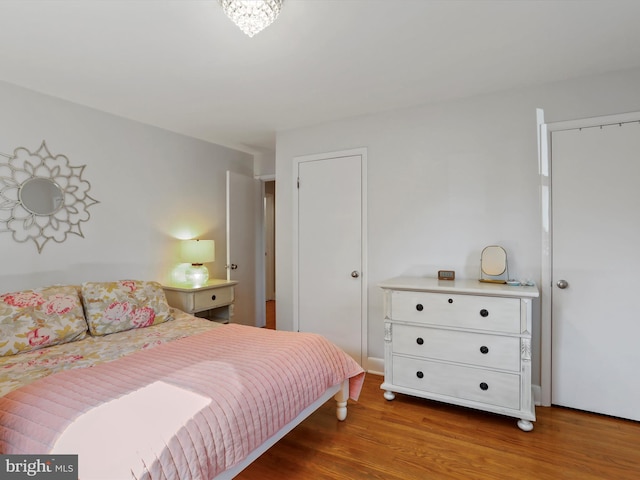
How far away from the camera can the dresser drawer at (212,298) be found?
3238mm

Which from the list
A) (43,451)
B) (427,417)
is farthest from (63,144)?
(427,417)

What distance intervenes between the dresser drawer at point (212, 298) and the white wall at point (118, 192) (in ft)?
1.76

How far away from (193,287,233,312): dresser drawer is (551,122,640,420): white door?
292 cm

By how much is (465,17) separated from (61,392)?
260 centimetres

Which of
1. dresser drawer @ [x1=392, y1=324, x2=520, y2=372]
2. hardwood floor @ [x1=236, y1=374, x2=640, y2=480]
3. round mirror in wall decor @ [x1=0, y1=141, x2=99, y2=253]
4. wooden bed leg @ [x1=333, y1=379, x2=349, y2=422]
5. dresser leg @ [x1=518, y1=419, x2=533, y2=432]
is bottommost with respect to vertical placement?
hardwood floor @ [x1=236, y1=374, x2=640, y2=480]

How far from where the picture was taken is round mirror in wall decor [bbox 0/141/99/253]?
245 cm

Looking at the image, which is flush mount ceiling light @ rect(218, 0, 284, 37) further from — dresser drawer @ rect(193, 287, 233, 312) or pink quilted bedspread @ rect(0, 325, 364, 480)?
dresser drawer @ rect(193, 287, 233, 312)

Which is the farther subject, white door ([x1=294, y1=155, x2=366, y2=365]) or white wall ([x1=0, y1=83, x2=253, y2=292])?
white door ([x1=294, y1=155, x2=366, y2=365])

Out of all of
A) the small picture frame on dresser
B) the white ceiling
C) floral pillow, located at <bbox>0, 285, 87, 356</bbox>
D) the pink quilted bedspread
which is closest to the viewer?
the pink quilted bedspread

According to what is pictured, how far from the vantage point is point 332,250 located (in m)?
3.32

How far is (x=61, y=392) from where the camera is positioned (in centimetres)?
140

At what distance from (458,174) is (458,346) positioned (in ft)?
A: 4.50

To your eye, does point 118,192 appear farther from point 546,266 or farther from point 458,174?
point 546,266

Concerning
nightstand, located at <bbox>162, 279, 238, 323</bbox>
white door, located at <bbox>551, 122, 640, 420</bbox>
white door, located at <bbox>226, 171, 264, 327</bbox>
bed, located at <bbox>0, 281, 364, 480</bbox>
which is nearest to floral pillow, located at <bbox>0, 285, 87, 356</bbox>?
bed, located at <bbox>0, 281, 364, 480</bbox>
